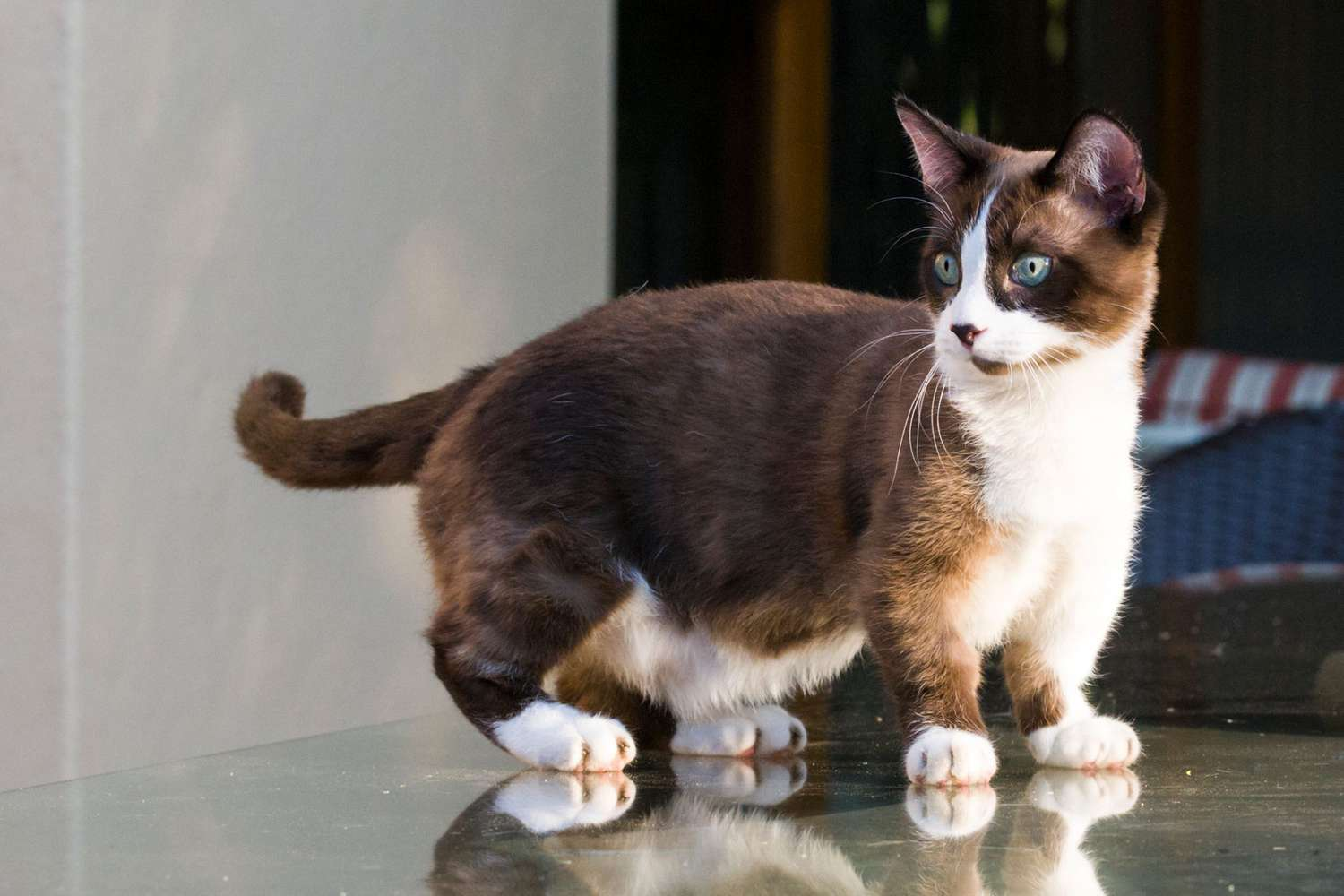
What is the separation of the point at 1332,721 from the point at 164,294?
1.74m

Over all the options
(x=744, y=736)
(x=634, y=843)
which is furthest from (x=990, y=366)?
(x=634, y=843)

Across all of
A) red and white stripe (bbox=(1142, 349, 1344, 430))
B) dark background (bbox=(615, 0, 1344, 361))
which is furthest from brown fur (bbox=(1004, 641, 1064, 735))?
red and white stripe (bbox=(1142, 349, 1344, 430))

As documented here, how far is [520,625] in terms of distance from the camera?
138 centimetres

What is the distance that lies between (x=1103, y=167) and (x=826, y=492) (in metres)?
0.35

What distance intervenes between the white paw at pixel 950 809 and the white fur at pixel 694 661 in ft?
0.86

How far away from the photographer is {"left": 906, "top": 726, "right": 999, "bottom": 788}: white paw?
1204mm

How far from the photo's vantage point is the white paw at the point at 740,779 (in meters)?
1.18

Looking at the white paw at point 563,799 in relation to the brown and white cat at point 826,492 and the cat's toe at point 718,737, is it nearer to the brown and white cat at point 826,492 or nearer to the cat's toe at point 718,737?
the brown and white cat at point 826,492

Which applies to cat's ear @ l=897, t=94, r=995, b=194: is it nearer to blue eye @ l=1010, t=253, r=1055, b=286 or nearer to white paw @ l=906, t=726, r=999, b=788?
blue eye @ l=1010, t=253, r=1055, b=286

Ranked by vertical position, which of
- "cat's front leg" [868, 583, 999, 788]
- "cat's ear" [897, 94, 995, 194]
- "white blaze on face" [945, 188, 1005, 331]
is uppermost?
"cat's ear" [897, 94, 995, 194]

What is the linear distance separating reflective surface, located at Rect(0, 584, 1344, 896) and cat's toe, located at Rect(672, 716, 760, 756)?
0.05 metres

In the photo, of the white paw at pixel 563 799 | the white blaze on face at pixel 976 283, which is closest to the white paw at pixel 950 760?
the white paw at pixel 563 799

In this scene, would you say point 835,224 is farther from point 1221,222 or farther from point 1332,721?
point 1332,721

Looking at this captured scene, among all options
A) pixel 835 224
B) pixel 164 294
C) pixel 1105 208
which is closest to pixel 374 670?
pixel 164 294
